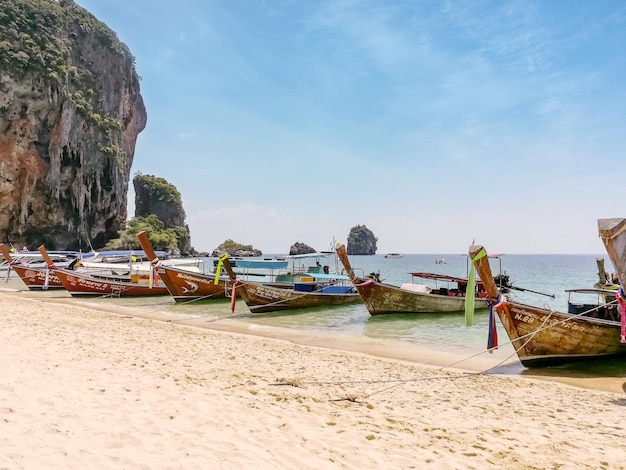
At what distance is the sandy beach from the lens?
12.5ft

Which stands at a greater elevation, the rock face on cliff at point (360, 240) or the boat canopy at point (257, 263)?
the rock face on cliff at point (360, 240)

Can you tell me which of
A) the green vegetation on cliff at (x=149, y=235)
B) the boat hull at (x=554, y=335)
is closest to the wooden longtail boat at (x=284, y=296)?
the boat hull at (x=554, y=335)

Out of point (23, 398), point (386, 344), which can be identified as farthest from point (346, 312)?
point (23, 398)

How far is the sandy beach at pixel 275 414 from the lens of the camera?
12.5 ft

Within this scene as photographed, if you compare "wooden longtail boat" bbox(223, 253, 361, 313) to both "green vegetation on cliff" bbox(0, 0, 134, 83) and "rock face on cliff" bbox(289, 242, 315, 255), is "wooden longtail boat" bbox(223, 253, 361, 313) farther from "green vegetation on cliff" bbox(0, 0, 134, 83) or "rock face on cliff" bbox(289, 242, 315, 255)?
"rock face on cliff" bbox(289, 242, 315, 255)

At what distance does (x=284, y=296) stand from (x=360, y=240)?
145895 millimetres

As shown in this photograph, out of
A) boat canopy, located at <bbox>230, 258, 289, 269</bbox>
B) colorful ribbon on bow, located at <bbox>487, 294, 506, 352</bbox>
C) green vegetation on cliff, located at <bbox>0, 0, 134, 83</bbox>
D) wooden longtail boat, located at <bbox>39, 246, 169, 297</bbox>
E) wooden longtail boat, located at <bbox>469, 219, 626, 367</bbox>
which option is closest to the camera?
colorful ribbon on bow, located at <bbox>487, 294, 506, 352</bbox>

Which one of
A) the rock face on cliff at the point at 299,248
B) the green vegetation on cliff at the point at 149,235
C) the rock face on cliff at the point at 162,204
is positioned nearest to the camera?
the green vegetation on cliff at the point at 149,235

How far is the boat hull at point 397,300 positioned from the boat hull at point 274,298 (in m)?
2.85

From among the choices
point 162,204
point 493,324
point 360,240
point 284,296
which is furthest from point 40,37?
point 360,240

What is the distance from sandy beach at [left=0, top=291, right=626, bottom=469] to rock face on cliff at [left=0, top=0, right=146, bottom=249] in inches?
1999

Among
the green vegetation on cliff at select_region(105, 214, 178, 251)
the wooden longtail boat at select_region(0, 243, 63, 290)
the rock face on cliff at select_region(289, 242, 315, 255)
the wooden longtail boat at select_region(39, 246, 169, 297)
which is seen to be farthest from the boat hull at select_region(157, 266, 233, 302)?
the rock face on cliff at select_region(289, 242, 315, 255)

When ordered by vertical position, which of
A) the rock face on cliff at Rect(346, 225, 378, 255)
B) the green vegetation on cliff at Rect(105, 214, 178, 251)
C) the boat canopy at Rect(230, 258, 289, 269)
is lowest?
the boat canopy at Rect(230, 258, 289, 269)

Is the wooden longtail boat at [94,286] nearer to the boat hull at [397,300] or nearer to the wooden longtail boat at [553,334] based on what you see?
the boat hull at [397,300]
